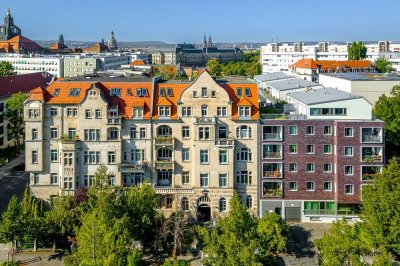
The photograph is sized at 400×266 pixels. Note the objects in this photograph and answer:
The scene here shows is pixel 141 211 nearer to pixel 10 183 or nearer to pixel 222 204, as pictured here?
pixel 222 204

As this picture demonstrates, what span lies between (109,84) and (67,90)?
4.60 metres

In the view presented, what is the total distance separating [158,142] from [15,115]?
43.2 m

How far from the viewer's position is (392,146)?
68938 mm

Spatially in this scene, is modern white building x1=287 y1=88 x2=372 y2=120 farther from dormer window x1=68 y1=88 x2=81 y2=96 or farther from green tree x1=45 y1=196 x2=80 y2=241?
green tree x1=45 y1=196 x2=80 y2=241

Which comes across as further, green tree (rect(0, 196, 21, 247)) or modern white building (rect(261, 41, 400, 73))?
modern white building (rect(261, 41, 400, 73))

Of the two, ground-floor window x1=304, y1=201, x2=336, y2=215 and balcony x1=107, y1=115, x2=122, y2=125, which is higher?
balcony x1=107, y1=115, x2=122, y2=125

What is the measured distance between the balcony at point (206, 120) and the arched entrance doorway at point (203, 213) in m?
8.78

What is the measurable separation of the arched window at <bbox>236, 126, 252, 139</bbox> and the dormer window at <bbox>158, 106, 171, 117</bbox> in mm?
7593

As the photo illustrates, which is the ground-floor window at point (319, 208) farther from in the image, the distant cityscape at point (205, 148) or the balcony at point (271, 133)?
the balcony at point (271, 133)

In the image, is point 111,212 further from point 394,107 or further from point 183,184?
point 394,107

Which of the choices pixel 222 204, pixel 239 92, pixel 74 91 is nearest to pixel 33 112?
pixel 74 91

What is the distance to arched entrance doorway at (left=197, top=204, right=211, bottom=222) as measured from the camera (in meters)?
58.8

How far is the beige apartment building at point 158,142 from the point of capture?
58375 mm

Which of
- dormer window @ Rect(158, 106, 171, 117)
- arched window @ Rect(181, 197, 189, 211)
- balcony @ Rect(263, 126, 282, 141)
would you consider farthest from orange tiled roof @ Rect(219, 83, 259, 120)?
arched window @ Rect(181, 197, 189, 211)
